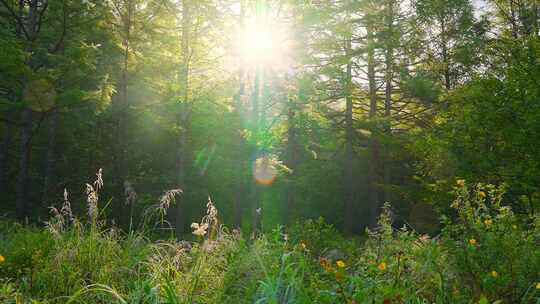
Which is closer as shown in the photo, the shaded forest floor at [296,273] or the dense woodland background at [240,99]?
the shaded forest floor at [296,273]

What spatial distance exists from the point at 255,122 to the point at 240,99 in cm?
232

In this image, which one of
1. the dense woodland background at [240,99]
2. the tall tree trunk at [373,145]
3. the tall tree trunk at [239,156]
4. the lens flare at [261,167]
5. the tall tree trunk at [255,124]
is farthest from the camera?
the tall tree trunk at [373,145]

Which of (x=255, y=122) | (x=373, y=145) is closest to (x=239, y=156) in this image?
(x=255, y=122)

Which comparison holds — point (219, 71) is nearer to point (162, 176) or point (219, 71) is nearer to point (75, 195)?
point (162, 176)

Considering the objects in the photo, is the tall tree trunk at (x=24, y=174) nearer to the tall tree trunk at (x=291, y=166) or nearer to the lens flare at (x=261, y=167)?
the lens flare at (x=261, y=167)

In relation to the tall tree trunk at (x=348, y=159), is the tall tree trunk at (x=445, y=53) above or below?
above

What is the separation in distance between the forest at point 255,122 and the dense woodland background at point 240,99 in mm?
75

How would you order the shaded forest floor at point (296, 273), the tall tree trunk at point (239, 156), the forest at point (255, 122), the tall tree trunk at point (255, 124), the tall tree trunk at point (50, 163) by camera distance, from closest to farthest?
1. the shaded forest floor at point (296, 273)
2. the forest at point (255, 122)
3. the tall tree trunk at point (255, 124)
4. the tall tree trunk at point (50, 163)
5. the tall tree trunk at point (239, 156)

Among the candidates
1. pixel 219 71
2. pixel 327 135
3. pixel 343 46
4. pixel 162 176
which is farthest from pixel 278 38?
pixel 162 176

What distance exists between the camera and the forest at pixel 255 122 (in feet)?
26.6

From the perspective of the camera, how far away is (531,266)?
3.92 meters

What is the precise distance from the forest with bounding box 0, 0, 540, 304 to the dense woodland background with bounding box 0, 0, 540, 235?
8 centimetres

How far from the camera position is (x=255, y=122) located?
14.0 meters

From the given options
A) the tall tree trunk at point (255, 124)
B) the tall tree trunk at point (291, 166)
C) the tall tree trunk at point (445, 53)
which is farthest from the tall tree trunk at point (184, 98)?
the tall tree trunk at point (445, 53)
